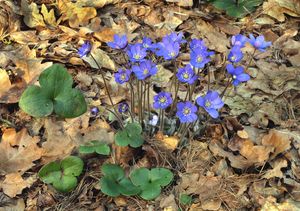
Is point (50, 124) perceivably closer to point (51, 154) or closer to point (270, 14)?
point (51, 154)

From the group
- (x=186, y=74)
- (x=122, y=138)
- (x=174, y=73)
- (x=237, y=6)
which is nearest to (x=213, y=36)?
(x=237, y=6)

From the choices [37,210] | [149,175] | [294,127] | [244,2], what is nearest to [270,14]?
[244,2]

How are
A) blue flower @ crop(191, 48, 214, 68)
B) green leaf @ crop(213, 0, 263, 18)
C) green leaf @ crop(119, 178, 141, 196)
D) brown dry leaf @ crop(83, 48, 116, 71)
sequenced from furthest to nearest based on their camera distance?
1. green leaf @ crop(213, 0, 263, 18)
2. brown dry leaf @ crop(83, 48, 116, 71)
3. green leaf @ crop(119, 178, 141, 196)
4. blue flower @ crop(191, 48, 214, 68)

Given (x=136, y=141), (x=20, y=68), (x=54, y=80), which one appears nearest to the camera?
(x=136, y=141)

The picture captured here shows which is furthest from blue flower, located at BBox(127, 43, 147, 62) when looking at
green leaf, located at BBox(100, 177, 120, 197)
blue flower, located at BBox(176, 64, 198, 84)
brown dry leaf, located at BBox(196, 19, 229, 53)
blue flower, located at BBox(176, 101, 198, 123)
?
brown dry leaf, located at BBox(196, 19, 229, 53)

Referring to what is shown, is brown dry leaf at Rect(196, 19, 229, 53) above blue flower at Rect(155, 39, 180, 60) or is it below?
below

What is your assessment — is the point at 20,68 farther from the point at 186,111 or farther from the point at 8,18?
the point at 186,111

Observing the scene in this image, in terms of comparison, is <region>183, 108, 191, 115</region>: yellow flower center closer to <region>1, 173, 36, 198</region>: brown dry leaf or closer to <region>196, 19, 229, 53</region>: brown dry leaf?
<region>1, 173, 36, 198</region>: brown dry leaf
